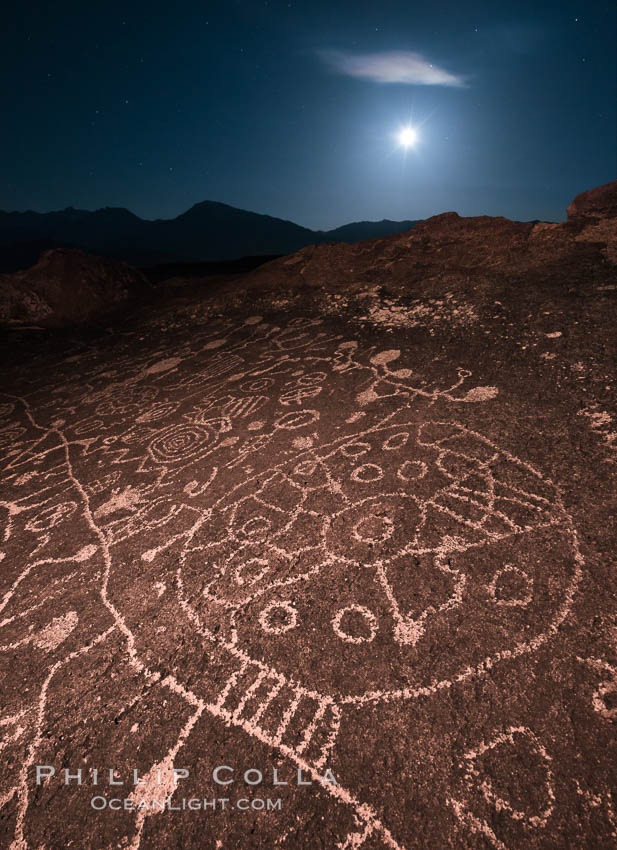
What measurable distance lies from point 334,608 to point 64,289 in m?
6.85

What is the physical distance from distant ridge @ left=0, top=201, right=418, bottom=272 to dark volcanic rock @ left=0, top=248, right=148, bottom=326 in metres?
58.1

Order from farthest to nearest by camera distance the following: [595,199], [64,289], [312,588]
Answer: [64,289] < [595,199] < [312,588]

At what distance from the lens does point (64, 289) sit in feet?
20.2

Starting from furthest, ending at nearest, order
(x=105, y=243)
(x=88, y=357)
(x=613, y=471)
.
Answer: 1. (x=105, y=243)
2. (x=88, y=357)
3. (x=613, y=471)

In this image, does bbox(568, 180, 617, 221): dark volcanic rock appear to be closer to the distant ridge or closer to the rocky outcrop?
the rocky outcrop

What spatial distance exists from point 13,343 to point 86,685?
5703mm

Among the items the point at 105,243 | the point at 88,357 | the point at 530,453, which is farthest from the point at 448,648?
the point at 105,243

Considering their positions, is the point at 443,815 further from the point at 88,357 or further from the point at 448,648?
the point at 88,357

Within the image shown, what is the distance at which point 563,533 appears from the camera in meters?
1.29

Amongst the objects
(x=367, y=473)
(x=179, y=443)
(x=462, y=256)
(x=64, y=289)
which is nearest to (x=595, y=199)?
(x=462, y=256)

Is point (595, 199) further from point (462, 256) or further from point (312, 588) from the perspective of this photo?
point (312, 588)

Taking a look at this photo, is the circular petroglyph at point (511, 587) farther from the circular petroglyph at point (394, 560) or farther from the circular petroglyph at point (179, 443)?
the circular petroglyph at point (179, 443)

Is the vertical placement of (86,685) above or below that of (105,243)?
below

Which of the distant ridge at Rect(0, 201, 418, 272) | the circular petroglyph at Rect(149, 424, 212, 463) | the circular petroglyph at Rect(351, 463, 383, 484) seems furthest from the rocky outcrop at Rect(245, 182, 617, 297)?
the distant ridge at Rect(0, 201, 418, 272)
